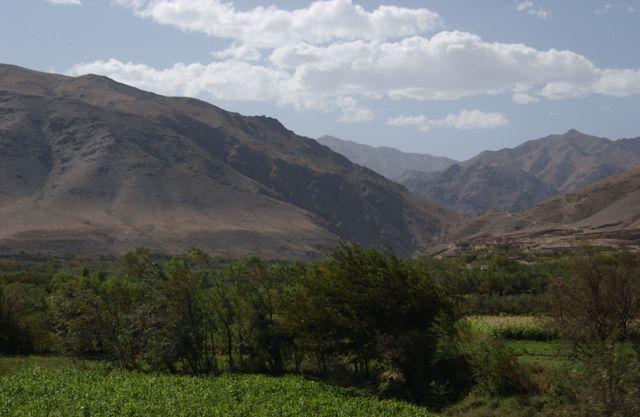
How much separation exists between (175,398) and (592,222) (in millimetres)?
158664

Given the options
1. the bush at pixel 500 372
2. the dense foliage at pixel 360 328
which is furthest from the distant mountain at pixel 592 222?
the bush at pixel 500 372

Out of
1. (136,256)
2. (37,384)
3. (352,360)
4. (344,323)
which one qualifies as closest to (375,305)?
(344,323)

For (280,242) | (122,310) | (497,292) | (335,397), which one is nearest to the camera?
(335,397)

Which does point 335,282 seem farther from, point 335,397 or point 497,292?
point 497,292

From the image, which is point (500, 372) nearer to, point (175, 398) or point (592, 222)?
point (175, 398)

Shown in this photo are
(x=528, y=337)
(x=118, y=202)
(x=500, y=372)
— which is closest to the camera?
(x=500, y=372)

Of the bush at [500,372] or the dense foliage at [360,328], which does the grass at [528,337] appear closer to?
the dense foliage at [360,328]

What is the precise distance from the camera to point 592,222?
6393 inches

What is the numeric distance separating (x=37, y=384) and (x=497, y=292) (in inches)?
1833

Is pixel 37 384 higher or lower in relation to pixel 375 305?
lower

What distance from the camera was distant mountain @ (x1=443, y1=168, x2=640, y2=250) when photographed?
440 feet

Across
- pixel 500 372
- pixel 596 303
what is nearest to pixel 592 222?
pixel 596 303

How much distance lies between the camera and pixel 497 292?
62.0 metres

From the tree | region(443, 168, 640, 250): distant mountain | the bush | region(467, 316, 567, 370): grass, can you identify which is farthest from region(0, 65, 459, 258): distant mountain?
the tree
